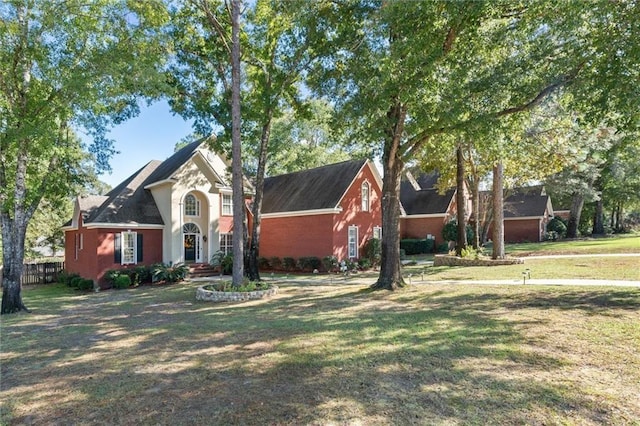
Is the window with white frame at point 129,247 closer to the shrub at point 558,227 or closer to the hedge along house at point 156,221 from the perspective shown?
the hedge along house at point 156,221

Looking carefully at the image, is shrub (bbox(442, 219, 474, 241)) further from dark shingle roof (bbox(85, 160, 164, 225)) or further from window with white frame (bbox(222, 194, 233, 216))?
dark shingle roof (bbox(85, 160, 164, 225))

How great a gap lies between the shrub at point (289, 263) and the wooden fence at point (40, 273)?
15226 millimetres

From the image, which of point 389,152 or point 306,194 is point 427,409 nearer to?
point 389,152

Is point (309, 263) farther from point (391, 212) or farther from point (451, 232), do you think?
point (451, 232)

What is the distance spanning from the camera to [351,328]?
8.10 m

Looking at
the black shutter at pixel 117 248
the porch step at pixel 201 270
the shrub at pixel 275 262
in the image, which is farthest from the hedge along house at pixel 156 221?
the shrub at pixel 275 262

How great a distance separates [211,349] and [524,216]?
4053 centimetres

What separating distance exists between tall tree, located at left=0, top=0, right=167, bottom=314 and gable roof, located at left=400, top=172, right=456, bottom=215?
83.8 feet

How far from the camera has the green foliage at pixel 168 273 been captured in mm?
19047

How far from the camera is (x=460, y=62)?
11.0 metres

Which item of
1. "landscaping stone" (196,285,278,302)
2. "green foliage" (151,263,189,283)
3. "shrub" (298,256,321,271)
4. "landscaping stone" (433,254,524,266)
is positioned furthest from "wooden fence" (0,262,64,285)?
"landscaping stone" (433,254,524,266)

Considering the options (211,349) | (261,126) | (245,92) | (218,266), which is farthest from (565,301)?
(218,266)

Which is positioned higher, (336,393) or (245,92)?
(245,92)

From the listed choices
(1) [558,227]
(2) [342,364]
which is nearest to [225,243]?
(2) [342,364]
